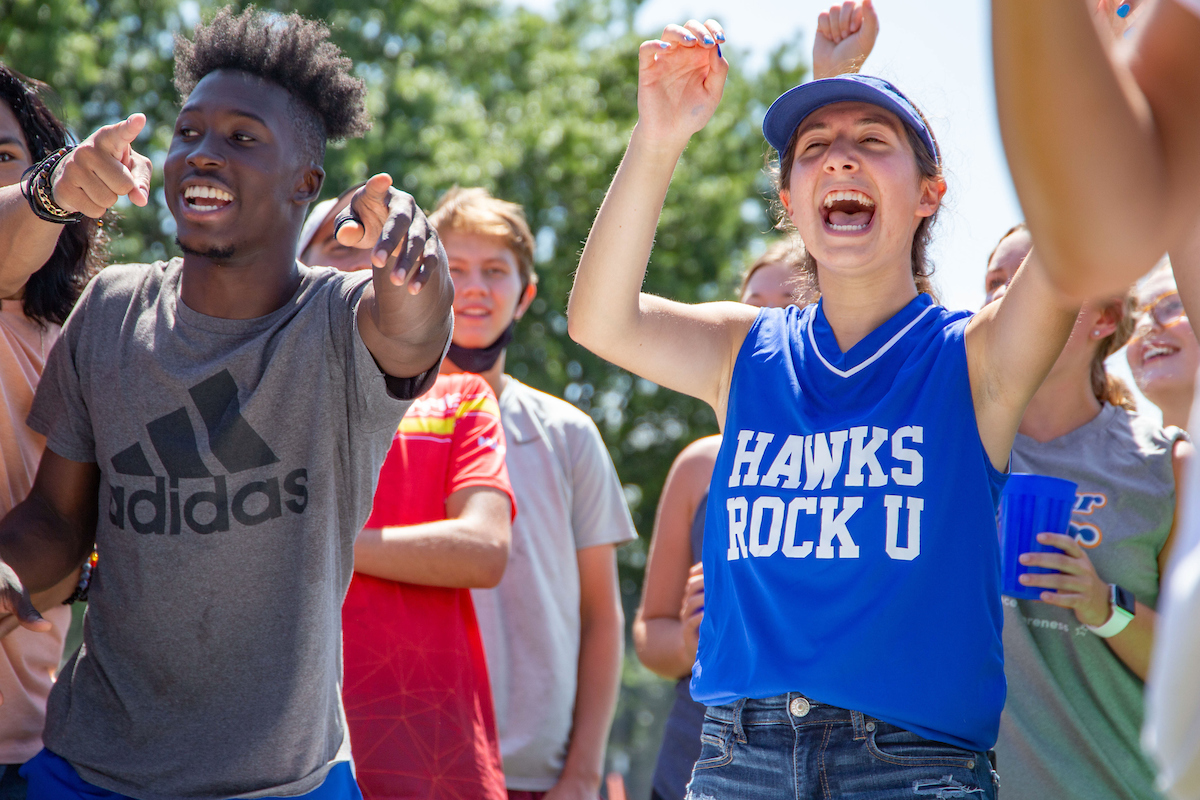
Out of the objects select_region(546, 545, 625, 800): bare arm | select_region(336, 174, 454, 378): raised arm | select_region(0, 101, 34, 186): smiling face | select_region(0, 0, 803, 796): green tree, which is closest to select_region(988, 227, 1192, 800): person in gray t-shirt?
select_region(546, 545, 625, 800): bare arm

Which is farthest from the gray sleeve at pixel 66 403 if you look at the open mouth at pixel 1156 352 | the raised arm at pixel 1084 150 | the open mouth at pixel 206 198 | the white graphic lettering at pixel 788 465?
the open mouth at pixel 1156 352

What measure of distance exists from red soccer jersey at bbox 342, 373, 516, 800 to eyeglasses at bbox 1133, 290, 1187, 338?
7.30ft

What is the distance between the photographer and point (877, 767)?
183 cm

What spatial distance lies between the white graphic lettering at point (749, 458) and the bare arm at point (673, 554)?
55.9 inches

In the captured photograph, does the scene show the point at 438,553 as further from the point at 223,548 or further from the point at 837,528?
the point at 837,528

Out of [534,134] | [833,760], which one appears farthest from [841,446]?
[534,134]

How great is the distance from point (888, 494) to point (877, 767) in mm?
469

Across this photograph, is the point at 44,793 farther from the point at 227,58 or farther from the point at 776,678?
the point at 227,58

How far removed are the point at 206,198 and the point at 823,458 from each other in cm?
142

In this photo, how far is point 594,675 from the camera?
364 cm

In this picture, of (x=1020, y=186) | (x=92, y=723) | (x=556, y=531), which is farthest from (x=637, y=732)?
(x=1020, y=186)

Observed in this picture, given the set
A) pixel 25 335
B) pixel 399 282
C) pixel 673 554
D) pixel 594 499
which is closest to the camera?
pixel 399 282

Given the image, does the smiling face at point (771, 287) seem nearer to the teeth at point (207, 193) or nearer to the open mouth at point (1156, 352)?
the open mouth at point (1156, 352)

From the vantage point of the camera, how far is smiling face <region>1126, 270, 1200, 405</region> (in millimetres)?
3561
